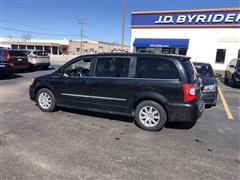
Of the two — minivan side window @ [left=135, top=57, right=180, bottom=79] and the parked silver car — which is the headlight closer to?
minivan side window @ [left=135, top=57, right=180, bottom=79]

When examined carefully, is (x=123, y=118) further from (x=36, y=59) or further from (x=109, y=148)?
(x=36, y=59)

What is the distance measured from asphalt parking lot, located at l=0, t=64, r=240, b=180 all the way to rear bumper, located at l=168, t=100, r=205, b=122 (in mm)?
390

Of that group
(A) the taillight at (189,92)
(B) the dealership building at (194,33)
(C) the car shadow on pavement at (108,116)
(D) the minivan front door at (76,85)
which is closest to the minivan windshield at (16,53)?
(C) the car shadow on pavement at (108,116)

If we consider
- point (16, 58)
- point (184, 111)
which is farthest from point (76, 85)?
point (16, 58)

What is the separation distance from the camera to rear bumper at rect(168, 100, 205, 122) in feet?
13.9

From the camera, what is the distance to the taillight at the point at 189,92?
418 cm

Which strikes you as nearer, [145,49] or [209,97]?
[209,97]

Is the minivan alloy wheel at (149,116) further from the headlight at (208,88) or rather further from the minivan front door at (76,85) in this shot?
the headlight at (208,88)

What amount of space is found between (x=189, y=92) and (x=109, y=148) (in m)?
2.00

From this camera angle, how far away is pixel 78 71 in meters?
5.65

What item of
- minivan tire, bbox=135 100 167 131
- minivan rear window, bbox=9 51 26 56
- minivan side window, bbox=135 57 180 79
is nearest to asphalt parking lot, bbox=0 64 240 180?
minivan tire, bbox=135 100 167 131

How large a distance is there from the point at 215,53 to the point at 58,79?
18649 millimetres

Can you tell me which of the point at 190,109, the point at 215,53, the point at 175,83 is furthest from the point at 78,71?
the point at 215,53

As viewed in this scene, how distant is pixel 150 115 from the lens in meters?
4.59
